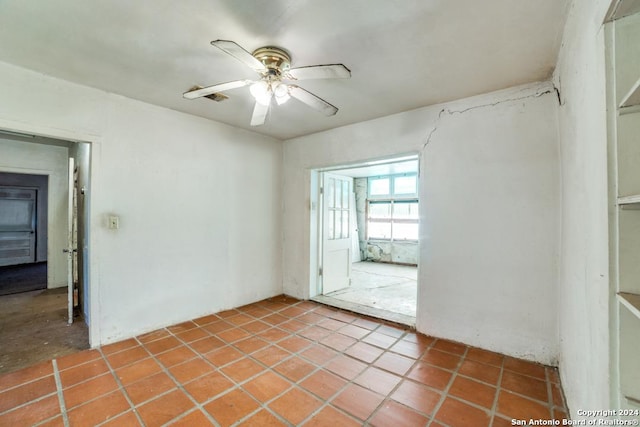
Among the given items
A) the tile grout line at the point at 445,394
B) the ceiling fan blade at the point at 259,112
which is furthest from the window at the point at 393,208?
the ceiling fan blade at the point at 259,112

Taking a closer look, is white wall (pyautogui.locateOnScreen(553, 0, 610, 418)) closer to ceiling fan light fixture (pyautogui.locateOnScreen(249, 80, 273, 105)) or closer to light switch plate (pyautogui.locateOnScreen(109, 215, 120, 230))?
ceiling fan light fixture (pyautogui.locateOnScreen(249, 80, 273, 105))

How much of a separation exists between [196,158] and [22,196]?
7.11 metres

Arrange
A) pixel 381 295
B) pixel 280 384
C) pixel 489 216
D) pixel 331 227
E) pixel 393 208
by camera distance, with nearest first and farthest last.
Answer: pixel 280 384
pixel 489 216
pixel 381 295
pixel 331 227
pixel 393 208

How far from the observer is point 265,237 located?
12.3ft

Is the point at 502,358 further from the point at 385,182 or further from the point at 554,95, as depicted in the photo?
the point at 385,182

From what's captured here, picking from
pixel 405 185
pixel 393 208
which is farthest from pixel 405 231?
pixel 405 185

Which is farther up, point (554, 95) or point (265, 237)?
point (554, 95)

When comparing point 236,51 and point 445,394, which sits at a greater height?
point 236,51

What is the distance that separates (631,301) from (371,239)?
6286 millimetres

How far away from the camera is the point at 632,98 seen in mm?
849

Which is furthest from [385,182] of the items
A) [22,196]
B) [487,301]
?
[22,196]

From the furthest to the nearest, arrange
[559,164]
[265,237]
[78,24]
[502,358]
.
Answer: [265,237] < [502,358] < [559,164] < [78,24]

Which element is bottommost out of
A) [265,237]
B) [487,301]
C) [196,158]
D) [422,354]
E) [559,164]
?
[422,354]

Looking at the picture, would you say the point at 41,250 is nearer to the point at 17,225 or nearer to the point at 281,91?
the point at 17,225
